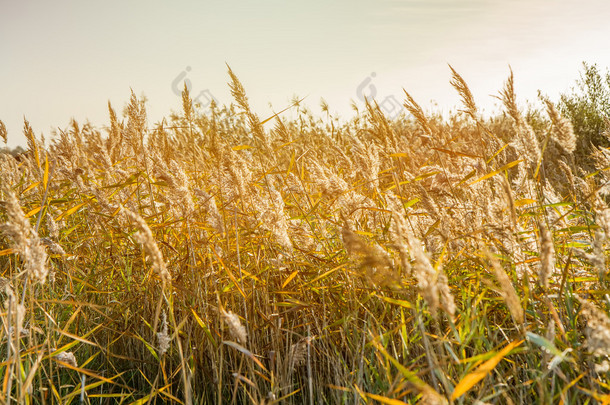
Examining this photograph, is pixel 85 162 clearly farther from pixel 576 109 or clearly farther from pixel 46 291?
pixel 576 109

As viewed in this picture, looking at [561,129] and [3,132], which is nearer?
[561,129]

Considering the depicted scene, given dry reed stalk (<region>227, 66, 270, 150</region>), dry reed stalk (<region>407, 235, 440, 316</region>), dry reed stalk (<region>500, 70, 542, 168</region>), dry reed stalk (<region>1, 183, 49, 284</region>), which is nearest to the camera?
dry reed stalk (<region>407, 235, 440, 316</region>)

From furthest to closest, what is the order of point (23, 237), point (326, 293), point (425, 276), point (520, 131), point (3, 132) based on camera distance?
point (3, 132) → point (326, 293) → point (520, 131) → point (23, 237) → point (425, 276)

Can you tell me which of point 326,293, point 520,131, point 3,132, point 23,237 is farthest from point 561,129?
point 3,132

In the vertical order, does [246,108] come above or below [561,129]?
above

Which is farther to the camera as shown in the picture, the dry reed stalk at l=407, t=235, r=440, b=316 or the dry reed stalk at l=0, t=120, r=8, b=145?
the dry reed stalk at l=0, t=120, r=8, b=145

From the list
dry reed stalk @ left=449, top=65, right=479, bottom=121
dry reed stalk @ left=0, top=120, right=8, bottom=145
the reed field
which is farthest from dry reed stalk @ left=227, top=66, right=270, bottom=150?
dry reed stalk @ left=0, top=120, right=8, bottom=145

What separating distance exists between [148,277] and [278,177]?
35.2 inches

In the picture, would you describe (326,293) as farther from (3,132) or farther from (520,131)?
(3,132)

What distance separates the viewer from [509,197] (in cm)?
128

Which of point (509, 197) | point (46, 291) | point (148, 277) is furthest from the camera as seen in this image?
point (46, 291)

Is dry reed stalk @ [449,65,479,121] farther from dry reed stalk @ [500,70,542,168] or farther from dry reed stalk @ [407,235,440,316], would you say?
dry reed stalk @ [407,235,440,316]

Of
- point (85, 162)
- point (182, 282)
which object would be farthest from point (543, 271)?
point (85, 162)

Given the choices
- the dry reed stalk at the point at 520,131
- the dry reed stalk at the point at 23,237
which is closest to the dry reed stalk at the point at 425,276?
the dry reed stalk at the point at 23,237
